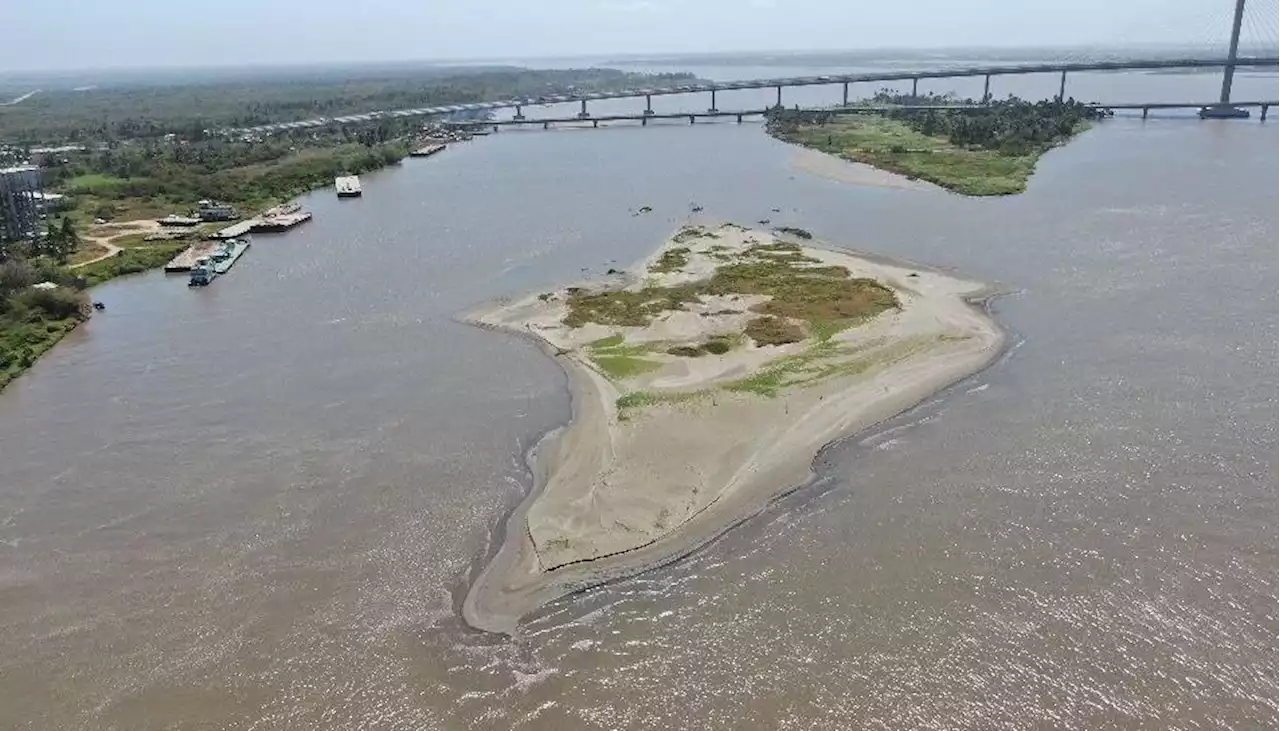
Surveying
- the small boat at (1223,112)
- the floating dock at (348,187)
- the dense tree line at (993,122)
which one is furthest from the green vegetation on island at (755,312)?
the small boat at (1223,112)

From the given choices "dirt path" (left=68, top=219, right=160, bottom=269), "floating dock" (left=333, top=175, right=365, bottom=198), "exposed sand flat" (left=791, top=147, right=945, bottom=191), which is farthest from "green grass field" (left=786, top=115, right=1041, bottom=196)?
"dirt path" (left=68, top=219, right=160, bottom=269)

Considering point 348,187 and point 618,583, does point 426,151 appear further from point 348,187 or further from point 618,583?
point 618,583

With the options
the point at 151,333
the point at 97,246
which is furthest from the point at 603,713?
the point at 97,246

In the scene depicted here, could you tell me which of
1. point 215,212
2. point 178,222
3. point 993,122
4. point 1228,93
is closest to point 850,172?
point 993,122

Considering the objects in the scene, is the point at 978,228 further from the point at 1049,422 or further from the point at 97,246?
the point at 97,246

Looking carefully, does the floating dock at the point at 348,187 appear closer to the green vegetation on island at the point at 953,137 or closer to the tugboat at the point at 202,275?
the tugboat at the point at 202,275

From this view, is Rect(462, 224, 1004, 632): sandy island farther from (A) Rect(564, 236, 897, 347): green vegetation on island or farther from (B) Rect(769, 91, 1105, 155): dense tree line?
(B) Rect(769, 91, 1105, 155): dense tree line
